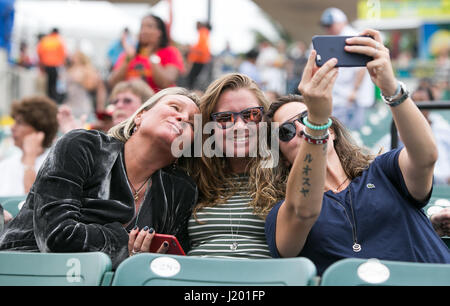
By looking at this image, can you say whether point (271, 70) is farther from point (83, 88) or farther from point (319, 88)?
point (319, 88)

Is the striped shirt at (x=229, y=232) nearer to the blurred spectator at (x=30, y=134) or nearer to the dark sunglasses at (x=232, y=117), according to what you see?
the dark sunglasses at (x=232, y=117)

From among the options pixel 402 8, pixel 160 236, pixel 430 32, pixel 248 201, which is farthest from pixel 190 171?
pixel 402 8

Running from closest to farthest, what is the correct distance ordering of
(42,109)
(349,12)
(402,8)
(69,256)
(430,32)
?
(69,256) < (42,109) < (430,32) < (402,8) < (349,12)

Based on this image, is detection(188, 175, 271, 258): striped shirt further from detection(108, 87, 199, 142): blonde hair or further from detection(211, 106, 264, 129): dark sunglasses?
detection(108, 87, 199, 142): blonde hair

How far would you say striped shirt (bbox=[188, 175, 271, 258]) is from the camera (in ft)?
8.31

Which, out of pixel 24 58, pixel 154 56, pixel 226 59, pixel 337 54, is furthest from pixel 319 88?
pixel 24 58

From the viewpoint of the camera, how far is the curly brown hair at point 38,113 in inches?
181

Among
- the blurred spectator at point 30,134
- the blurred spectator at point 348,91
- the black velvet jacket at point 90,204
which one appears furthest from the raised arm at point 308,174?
the blurred spectator at point 348,91

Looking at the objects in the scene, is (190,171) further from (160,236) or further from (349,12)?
(349,12)

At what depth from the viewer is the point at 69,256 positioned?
207 cm

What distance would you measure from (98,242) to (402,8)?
63.0 feet

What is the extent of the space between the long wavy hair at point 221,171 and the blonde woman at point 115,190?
0.23 ft

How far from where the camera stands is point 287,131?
2.49 m
